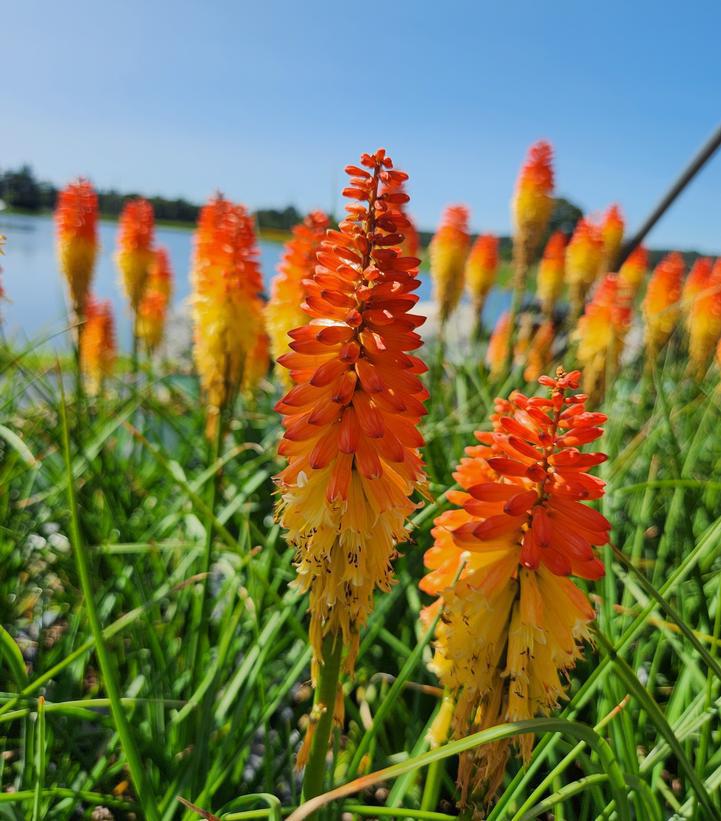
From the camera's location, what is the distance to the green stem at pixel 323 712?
1.45 m

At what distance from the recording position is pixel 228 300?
3693mm

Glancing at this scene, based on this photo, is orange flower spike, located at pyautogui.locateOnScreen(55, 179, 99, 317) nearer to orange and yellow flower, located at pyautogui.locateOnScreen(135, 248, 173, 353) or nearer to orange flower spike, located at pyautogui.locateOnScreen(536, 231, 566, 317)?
orange and yellow flower, located at pyautogui.locateOnScreen(135, 248, 173, 353)

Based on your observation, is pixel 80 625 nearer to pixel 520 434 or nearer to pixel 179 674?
pixel 179 674

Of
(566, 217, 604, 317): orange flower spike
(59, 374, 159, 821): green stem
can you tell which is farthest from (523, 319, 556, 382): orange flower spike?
(59, 374, 159, 821): green stem

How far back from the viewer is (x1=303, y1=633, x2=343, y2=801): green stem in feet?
4.76

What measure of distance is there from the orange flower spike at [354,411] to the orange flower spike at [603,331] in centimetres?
355

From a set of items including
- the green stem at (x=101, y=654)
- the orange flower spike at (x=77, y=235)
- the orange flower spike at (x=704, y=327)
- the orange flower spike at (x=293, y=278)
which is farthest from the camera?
the orange flower spike at (x=704, y=327)

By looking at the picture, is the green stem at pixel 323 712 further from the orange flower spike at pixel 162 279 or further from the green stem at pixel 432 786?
the orange flower spike at pixel 162 279

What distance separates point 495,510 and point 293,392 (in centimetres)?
61

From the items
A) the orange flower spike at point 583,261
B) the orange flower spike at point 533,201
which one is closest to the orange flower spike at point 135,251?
the orange flower spike at point 533,201

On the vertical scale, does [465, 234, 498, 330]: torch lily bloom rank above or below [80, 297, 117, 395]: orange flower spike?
above

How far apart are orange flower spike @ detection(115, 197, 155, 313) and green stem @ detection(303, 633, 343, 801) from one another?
15.7 feet

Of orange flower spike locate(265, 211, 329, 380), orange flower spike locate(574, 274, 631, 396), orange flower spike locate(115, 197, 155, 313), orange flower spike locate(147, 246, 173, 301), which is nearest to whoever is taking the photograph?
orange flower spike locate(265, 211, 329, 380)

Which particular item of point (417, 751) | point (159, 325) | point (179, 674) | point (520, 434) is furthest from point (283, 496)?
point (159, 325)
